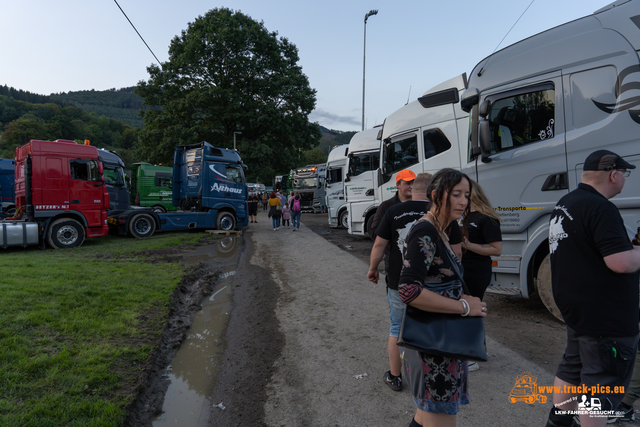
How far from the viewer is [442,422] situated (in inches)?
67.1

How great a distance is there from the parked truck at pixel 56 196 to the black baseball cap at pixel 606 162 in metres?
13.1

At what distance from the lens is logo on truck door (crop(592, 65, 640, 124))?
3709mm

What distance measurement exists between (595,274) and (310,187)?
93.3ft

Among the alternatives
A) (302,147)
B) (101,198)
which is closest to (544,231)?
(101,198)

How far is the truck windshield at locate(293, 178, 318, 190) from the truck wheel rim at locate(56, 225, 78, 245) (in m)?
19.7

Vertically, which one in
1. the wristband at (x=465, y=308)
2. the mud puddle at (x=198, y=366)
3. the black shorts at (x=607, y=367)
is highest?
the wristband at (x=465, y=308)

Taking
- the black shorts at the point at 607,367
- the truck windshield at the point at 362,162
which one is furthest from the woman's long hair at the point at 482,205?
the truck windshield at the point at 362,162

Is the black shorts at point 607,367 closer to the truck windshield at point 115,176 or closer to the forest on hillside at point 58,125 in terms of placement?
the truck windshield at point 115,176

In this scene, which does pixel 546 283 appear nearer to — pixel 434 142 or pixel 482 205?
pixel 482 205

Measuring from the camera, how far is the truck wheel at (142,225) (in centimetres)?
1393

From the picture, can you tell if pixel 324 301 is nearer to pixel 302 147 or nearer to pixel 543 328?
pixel 543 328

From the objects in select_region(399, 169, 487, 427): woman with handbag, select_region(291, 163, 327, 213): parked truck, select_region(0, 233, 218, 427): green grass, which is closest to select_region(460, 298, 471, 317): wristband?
select_region(399, 169, 487, 427): woman with handbag

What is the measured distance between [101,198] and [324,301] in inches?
388

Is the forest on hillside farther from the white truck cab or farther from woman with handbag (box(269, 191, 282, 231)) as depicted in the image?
the white truck cab
